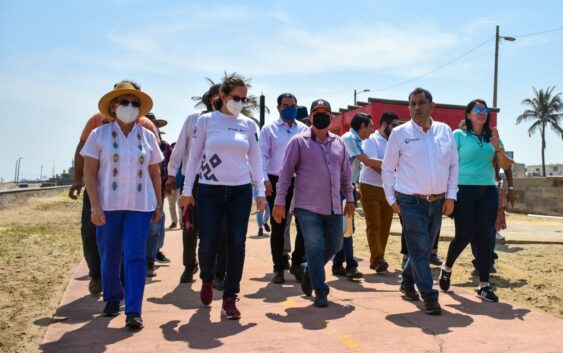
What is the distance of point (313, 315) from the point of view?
450 centimetres

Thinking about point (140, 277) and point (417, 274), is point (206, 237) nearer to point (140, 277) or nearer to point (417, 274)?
point (140, 277)

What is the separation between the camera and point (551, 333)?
13.2 ft

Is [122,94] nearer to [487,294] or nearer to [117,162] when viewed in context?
[117,162]

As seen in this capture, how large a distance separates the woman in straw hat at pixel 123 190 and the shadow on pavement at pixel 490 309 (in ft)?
9.19

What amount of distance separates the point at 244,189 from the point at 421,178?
1.56 m

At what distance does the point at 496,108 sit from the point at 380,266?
25915 millimetres

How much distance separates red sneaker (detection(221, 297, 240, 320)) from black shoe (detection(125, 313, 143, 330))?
2.23 ft

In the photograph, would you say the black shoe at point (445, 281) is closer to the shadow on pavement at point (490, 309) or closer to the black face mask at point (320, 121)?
the shadow on pavement at point (490, 309)

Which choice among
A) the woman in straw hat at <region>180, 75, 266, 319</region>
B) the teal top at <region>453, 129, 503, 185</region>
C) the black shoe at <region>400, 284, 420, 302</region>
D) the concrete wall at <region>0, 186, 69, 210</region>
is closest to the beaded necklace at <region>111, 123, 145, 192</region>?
→ the woman in straw hat at <region>180, 75, 266, 319</region>

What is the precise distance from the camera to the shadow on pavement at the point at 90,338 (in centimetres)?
355

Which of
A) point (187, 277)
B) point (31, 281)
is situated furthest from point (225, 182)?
point (31, 281)

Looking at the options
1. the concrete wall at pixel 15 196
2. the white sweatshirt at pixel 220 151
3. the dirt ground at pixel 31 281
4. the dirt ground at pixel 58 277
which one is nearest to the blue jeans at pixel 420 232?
the dirt ground at pixel 58 277

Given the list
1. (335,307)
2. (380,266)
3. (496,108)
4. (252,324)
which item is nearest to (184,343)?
(252,324)

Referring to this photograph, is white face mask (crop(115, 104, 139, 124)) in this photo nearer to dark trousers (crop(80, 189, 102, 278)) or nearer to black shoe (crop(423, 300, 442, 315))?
dark trousers (crop(80, 189, 102, 278))
